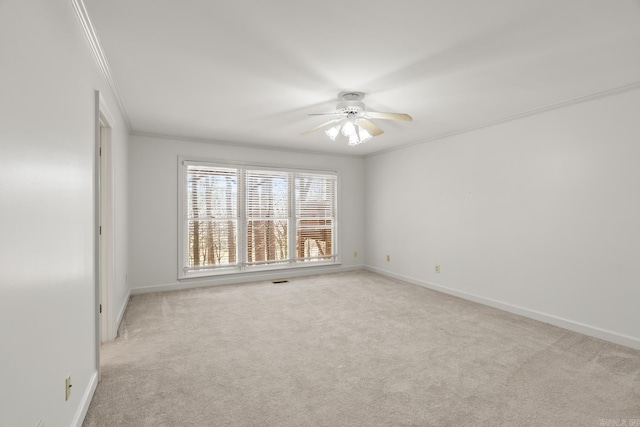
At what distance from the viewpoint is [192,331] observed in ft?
10.8

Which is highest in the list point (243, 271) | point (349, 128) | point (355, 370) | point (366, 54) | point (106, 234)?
point (366, 54)

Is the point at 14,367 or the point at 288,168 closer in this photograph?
the point at 14,367

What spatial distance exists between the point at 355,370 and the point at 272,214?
3601 millimetres

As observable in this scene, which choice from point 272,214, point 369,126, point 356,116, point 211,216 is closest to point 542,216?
point 369,126

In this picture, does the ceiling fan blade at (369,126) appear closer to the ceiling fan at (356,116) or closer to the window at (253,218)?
the ceiling fan at (356,116)

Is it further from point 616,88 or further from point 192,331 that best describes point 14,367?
point 616,88

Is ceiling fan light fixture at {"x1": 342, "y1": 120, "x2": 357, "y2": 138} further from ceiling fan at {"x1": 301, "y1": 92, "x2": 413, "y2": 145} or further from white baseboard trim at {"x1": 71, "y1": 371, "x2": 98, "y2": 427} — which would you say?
white baseboard trim at {"x1": 71, "y1": 371, "x2": 98, "y2": 427}

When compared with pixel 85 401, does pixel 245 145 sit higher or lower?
higher

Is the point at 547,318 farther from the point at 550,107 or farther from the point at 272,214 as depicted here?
the point at 272,214

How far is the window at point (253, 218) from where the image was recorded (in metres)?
5.09

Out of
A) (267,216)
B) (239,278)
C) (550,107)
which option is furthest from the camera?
(267,216)

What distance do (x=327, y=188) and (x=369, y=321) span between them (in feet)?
10.5

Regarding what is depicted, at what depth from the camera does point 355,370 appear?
2502mm

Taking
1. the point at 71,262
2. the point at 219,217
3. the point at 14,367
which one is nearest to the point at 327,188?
the point at 219,217
